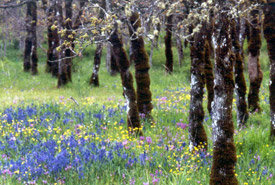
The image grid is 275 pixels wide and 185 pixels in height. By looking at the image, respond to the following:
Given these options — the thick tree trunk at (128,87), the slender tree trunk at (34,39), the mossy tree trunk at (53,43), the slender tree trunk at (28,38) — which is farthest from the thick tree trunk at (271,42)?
the slender tree trunk at (34,39)

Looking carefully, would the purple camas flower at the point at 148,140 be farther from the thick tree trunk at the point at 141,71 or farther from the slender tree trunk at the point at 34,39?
the slender tree trunk at the point at 34,39

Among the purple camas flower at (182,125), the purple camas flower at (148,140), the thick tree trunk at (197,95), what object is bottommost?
the purple camas flower at (182,125)

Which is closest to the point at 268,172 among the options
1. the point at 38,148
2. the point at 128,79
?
the point at 128,79

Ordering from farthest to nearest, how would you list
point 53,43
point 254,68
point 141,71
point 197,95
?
point 53,43 → point 254,68 → point 141,71 → point 197,95

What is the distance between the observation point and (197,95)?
20.5 ft

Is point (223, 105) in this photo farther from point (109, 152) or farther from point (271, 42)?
point (271, 42)

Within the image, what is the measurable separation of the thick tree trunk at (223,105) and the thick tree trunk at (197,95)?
206 centimetres

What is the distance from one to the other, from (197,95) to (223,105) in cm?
217

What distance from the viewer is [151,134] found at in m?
7.26

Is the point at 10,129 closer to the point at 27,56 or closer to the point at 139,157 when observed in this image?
the point at 139,157

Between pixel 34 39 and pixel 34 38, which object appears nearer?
pixel 34 38

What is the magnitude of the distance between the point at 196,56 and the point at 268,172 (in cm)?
252

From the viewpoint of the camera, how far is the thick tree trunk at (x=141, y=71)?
816 centimetres

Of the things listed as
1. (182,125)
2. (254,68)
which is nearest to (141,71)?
(182,125)
